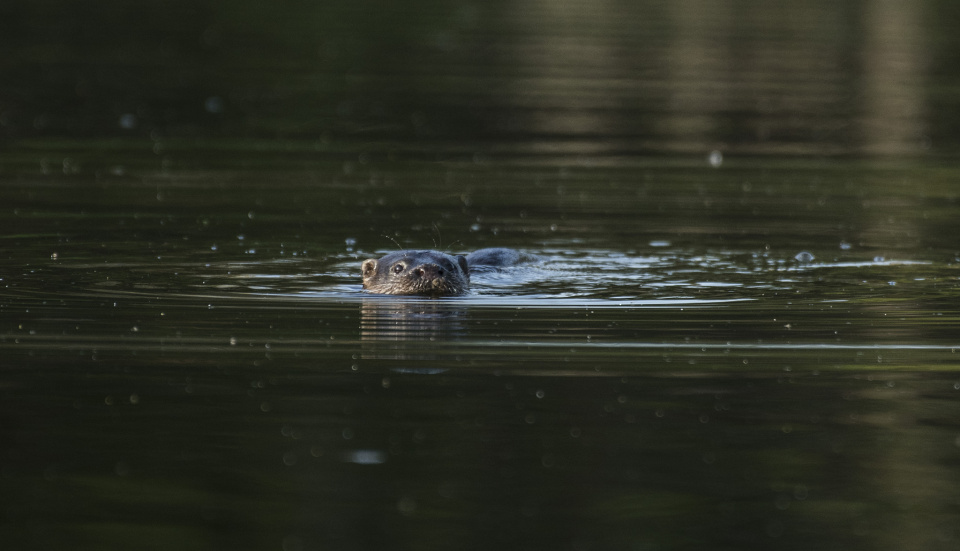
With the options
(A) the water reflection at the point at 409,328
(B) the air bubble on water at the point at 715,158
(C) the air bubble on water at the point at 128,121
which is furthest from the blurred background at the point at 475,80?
(A) the water reflection at the point at 409,328

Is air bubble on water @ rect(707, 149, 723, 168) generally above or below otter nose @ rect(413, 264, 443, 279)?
above

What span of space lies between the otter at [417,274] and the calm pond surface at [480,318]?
1.11 ft

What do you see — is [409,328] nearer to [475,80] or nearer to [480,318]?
[480,318]

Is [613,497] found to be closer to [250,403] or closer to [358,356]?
[250,403]

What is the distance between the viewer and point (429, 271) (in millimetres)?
12359

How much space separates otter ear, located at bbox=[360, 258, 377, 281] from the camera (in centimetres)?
1272

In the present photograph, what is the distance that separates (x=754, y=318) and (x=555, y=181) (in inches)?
313

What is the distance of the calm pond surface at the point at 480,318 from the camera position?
22.1 ft

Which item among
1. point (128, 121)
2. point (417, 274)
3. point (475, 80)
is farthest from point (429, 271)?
point (475, 80)

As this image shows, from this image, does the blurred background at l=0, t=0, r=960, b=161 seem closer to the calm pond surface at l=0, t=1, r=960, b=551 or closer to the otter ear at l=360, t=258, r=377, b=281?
the calm pond surface at l=0, t=1, r=960, b=551

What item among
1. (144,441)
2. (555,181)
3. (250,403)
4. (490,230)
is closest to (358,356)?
(250,403)

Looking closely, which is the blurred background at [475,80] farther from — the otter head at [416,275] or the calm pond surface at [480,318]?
the otter head at [416,275]

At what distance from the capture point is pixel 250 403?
8.33 m

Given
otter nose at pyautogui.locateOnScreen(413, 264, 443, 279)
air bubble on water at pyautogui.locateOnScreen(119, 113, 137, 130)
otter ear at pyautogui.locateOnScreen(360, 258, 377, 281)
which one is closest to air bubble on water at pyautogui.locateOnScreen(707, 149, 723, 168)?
air bubble on water at pyautogui.locateOnScreen(119, 113, 137, 130)
